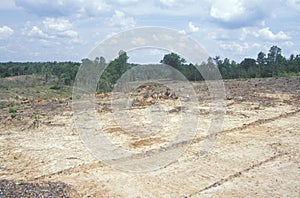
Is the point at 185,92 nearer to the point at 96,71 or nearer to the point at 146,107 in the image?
the point at 146,107

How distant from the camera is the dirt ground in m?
5.54

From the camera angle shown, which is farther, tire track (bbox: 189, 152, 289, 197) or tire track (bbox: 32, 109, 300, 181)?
tire track (bbox: 32, 109, 300, 181)

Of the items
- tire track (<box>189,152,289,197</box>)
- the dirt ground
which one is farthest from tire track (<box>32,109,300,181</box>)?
tire track (<box>189,152,289,197</box>)

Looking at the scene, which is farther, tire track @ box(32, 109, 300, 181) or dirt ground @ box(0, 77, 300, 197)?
tire track @ box(32, 109, 300, 181)

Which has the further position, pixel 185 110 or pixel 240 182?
pixel 185 110

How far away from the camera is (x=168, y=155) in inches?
292

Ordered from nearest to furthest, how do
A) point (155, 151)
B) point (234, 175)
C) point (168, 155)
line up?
1. point (234, 175)
2. point (168, 155)
3. point (155, 151)

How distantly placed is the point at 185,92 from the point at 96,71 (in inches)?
394

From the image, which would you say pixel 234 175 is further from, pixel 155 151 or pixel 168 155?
pixel 155 151

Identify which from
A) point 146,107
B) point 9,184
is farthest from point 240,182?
point 146,107

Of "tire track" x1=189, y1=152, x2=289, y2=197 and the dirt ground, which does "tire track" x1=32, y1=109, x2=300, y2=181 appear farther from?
"tire track" x1=189, y1=152, x2=289, y2=197

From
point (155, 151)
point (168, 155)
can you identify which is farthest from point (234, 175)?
point (155, 151)

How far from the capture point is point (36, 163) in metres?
7.07

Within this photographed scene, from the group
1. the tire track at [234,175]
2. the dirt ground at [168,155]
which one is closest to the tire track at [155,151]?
the dirt ground at [168,155]
